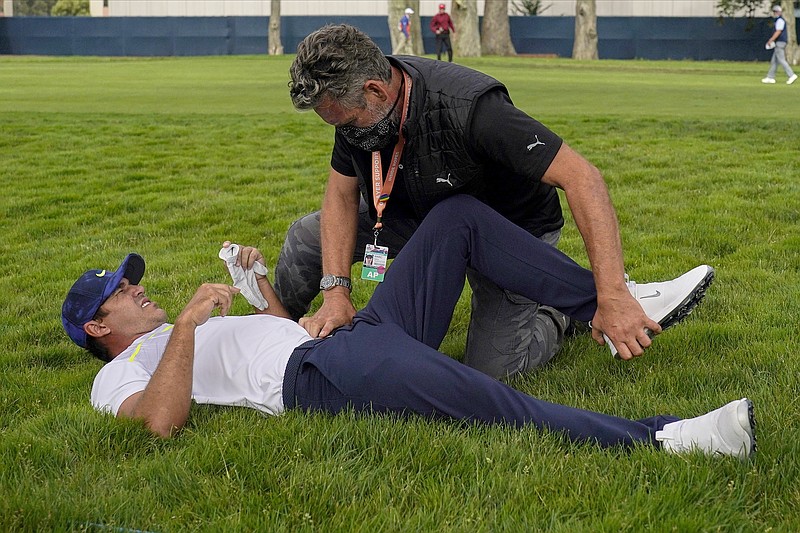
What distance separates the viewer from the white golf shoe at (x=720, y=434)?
2994 millimetres

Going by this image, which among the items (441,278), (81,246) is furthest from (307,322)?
(81,246)

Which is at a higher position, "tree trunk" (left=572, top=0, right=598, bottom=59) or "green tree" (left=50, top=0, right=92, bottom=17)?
"green tree" (left=50, top=0, right=92, bottom=17)

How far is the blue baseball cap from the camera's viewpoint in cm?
416

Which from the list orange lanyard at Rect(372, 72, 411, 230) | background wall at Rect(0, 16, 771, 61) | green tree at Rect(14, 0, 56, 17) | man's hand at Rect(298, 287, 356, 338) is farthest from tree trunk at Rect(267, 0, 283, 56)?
orange lanyard at Rect(372, 72, 411, 230)

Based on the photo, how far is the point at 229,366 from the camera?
3.81 m

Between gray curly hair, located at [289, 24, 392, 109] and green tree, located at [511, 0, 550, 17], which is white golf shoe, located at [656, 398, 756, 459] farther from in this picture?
green tree, located at [511, 0, 550, 17]

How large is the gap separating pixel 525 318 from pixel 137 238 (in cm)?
434

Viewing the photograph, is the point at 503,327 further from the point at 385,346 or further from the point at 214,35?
the point at 214,35

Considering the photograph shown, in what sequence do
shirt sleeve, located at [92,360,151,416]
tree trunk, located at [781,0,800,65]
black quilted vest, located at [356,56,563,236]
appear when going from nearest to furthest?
shirt sleeve, located at [92,360,151,416] < black quilted vest, located at [356,56,563,236] < tree trunk, located at [781,0,800,65]

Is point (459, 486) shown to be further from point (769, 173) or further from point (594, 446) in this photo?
point (769, 173)

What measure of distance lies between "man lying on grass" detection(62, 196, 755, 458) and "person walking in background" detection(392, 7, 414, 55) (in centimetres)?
3402

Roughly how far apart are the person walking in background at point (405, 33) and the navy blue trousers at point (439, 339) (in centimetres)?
3419

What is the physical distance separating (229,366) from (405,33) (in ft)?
115

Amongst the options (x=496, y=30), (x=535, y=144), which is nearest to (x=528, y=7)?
(x=496, y=30)
